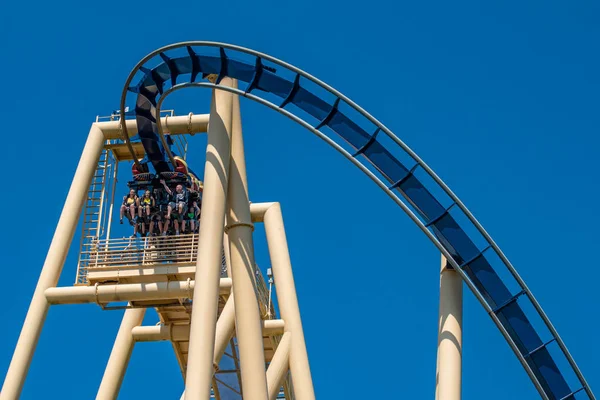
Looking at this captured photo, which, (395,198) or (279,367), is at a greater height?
(279,367)

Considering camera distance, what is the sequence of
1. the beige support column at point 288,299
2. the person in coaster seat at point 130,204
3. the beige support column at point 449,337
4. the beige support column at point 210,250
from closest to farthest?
the beige support column at point 449,337, the beige support column at point 210,250, the person in coaster seat at point 130,204, the beige support column at point 288,299

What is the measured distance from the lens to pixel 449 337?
1658 centimetres

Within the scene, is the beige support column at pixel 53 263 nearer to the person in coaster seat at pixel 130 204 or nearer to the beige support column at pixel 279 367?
the person in coaster seat at pixel 130 204

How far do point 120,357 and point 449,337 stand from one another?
724 cm

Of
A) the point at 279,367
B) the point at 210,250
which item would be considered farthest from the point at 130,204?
the point at 279,367

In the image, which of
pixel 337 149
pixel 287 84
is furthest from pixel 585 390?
pixel 287 84

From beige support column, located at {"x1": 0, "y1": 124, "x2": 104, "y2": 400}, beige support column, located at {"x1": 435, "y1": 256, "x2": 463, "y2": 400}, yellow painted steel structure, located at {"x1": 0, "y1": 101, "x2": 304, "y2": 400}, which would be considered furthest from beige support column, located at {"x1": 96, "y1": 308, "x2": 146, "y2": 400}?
beige support column, located at {"x1": 435, "y1": 256, "x2": 463, "y2": 400}

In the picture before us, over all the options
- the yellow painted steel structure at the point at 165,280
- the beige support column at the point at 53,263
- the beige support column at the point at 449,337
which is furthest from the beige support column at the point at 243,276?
the beige support column at the point at 449,337

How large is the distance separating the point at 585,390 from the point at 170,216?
7.15 m

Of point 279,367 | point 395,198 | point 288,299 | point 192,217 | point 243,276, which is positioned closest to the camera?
point 395,198

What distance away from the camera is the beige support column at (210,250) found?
16.5m

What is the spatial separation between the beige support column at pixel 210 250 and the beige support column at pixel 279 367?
3.47m

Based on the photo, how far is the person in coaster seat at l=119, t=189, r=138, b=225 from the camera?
19984 mm

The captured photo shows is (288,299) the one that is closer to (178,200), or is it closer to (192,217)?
(192,217)
